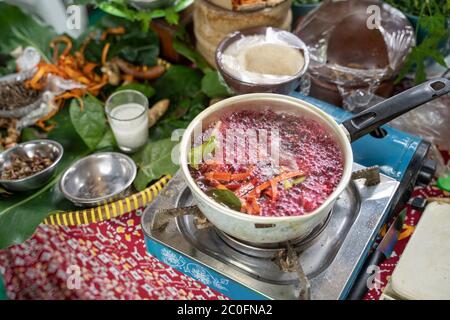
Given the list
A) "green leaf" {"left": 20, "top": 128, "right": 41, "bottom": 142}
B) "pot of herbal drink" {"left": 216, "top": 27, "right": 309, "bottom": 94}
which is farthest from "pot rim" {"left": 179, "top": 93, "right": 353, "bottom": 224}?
"green leaf" {"left": 20, "top": 128, "right": 41, "bottom": 142}

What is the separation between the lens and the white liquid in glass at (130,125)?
1.51m

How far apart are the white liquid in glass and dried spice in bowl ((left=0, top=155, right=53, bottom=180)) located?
0.25 metres

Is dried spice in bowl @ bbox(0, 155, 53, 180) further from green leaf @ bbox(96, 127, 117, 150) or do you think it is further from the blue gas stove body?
the blue gas stove body

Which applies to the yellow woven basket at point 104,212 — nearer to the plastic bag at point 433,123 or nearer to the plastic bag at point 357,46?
the plastic bag at point 357,46

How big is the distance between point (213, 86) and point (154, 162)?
37 centimetres

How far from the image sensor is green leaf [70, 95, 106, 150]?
159 cm

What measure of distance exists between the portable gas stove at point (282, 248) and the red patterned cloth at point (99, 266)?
248 millimetres

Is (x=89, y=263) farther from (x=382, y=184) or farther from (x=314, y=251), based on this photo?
(x=382, y=184)

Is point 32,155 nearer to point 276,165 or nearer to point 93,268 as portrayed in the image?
point 93,268

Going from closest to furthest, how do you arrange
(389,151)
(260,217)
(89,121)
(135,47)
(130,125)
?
(260,217) → (389,151) → (130,125) → (89,121) → (135,47)

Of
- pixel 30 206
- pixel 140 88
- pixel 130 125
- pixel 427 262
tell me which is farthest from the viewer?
pixel 140 88

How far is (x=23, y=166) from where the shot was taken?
4.92ft

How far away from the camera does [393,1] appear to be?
176cm

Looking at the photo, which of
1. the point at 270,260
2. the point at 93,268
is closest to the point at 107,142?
the point at 93,268
